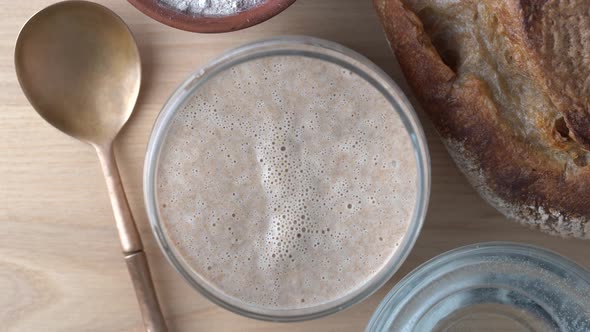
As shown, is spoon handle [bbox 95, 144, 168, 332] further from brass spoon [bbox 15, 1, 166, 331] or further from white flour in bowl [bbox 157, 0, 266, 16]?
white flour in bowl [bbox 157, 0, 266, 16]

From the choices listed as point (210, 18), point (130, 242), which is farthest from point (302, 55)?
point (130, 242)

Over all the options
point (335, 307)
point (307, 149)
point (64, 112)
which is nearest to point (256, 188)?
point (307, 149)

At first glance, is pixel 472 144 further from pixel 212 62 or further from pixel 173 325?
pixel 173 325

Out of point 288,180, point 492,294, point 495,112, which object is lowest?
point 492,294

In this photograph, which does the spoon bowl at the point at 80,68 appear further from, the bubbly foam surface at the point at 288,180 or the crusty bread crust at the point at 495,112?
the crusty bread crust at the point at 495,112

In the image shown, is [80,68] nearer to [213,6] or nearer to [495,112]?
[213,6]

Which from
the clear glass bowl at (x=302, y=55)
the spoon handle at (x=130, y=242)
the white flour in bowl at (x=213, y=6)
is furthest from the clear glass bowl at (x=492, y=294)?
the white flour in bowl at (x=213, y=6)
